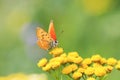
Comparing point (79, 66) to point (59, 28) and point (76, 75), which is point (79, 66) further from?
point (59, 28)

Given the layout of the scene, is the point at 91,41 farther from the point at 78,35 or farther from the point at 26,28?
the point at 26,28

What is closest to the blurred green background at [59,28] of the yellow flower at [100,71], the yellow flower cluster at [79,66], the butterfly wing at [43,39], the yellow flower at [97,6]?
the yellow flower at [97,6]

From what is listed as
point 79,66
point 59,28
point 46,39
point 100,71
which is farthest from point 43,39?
point 59,28

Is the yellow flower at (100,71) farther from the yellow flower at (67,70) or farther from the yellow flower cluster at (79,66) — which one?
the yellow flower at (67,70)

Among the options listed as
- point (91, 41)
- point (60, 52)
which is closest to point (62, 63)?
point (60, 52)

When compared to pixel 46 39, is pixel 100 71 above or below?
below
